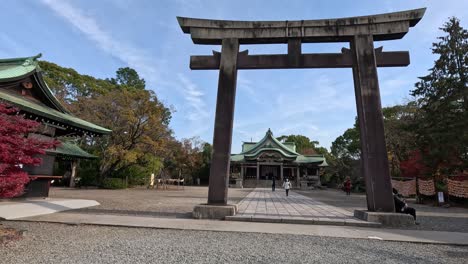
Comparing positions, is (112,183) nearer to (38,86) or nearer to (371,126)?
(38,86)

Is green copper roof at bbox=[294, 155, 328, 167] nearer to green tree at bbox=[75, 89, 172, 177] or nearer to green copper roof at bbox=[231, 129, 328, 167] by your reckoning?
green copper roof at bbox=[231, 129, 328, 167]

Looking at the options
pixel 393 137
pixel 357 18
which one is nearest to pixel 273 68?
pixel 357 18

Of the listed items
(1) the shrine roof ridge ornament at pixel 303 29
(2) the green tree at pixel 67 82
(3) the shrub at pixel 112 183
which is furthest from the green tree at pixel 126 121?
(1) the shrine roof ridge ornament at pixel 303 29

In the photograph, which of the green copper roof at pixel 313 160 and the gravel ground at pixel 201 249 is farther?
the green copper roof at pixel 313 160

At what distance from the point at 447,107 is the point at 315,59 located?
13.8m

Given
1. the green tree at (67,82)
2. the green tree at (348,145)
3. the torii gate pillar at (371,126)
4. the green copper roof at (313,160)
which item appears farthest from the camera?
the green tree at (348,145)

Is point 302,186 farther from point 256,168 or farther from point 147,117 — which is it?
point 147,117

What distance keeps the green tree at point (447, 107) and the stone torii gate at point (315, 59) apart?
37.2ft

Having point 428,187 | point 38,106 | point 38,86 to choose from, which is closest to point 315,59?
point 38,106

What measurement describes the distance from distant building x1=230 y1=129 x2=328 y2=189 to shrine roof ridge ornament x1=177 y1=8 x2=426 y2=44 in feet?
97.9

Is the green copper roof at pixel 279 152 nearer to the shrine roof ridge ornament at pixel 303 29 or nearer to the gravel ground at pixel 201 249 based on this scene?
the shrine roof ridge ornament at pixel 303 29

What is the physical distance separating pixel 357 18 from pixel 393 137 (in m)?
21.4

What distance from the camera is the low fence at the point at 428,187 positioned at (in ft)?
53.3

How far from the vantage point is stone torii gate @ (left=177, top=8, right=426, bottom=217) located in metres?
8.18
